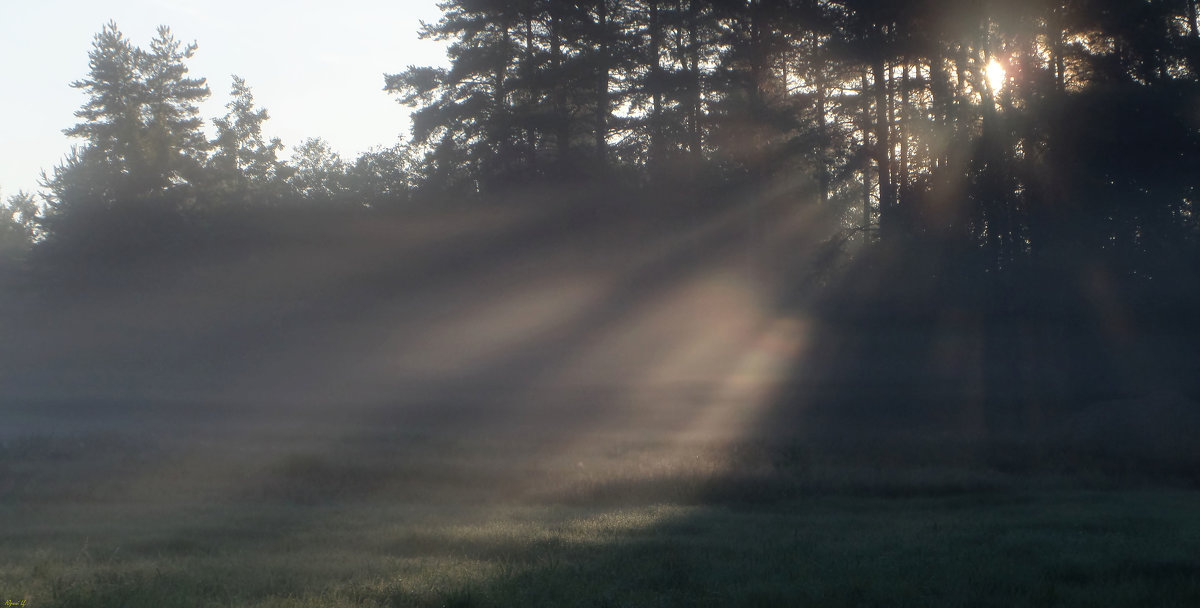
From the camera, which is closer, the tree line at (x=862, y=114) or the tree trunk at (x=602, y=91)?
the tree line at (x=862, y=114)

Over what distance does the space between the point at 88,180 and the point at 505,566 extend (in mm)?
42287

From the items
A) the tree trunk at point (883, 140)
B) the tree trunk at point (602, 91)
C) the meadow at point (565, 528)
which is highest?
the tree trunk at point (602, 91)

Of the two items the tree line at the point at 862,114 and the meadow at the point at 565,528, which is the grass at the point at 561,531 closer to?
the meadow at the point at 565,528

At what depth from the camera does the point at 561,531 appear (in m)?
10.9

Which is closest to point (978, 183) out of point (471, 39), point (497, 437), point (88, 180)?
point (497, 437)

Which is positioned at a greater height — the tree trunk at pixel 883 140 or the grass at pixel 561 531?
the tree trunk at pixel 883 140

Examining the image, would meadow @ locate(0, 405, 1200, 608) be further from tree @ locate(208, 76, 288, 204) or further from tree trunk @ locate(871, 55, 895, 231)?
tree @ locate(208, 76, 288, 204)

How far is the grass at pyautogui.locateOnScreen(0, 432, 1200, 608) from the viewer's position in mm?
7852

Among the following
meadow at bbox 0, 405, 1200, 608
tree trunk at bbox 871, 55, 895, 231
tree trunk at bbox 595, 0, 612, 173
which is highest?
tree trunk at bbox 595, 0, 612, 173

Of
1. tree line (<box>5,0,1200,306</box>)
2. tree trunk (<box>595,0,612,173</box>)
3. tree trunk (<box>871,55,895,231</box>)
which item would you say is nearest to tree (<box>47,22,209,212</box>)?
tree line (<box>5,0,1200,306</box>)

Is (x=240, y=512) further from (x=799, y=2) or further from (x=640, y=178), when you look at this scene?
(x=640, y=178)

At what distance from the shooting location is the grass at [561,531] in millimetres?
7852

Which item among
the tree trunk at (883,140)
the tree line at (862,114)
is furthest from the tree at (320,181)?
the tree trunk at (883,140)

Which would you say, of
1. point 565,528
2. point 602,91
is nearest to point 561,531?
point 565,528
